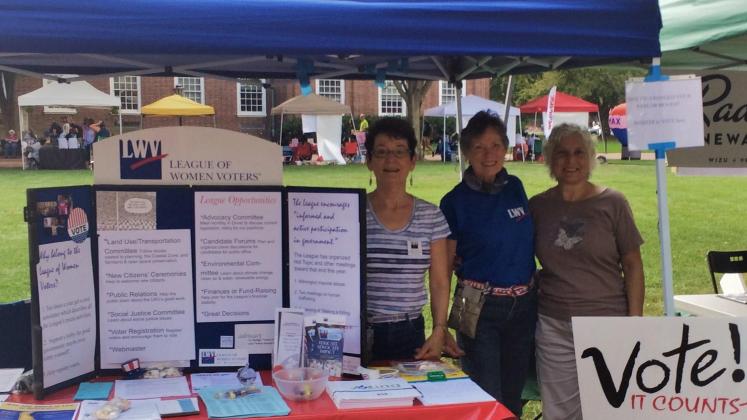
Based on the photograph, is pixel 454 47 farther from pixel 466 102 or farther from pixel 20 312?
pixel 466 102

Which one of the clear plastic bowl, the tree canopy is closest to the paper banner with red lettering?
the clear plastic bowl

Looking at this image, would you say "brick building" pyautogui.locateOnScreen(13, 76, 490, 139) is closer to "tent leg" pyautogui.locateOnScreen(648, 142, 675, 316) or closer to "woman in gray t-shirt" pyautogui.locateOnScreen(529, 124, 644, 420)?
"woman in gray t-shirt" pyautogui.locateOnScreen(529, 124, 644, 420)

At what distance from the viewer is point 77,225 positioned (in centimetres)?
238

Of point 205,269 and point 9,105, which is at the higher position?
point 9,105

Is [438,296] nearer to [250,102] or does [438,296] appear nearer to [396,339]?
[396,339]

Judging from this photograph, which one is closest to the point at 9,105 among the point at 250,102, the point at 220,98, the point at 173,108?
the point at 220,98

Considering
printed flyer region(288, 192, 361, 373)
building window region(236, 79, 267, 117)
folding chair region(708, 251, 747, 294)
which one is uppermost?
building window region(236, 79, 267, 117)

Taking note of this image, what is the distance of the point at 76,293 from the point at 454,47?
149 centimetres

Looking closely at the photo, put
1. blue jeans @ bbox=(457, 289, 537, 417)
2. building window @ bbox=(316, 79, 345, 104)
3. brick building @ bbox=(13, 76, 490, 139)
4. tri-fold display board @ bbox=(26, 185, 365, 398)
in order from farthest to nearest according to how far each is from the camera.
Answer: building window @ bbox=(316, 79, 345, 104), brick building @ bbox=(13, 76, 490, 139), blue jeans @ bbox=(457, 289, 537, 417), tri-fold display board @ bbox=(26, 185, 365, 398)

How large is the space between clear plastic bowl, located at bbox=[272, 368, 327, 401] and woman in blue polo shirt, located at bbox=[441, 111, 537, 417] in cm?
82

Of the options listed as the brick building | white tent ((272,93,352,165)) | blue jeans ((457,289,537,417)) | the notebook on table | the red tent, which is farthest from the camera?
the brick building

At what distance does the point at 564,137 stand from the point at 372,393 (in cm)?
150

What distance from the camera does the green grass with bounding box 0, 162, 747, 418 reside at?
7.18 metres

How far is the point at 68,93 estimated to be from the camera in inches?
789
